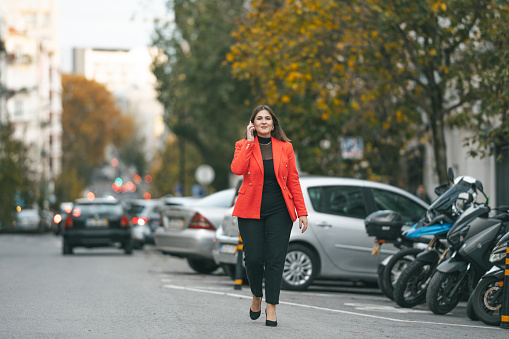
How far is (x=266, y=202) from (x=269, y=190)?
11cm

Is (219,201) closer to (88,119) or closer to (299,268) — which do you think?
(299,268)

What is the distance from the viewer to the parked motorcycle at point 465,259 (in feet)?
35.7

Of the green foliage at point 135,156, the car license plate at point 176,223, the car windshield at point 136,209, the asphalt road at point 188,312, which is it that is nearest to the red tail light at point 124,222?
the car windshield at point 136,209

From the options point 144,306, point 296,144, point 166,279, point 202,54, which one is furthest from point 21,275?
point 202,54

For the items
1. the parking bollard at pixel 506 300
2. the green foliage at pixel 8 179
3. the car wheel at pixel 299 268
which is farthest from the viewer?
the green foliage at pixel 8 179

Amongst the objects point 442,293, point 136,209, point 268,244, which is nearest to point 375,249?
point 442,293

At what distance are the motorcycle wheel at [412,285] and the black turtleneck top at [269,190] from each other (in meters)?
3.24

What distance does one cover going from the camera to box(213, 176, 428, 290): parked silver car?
1441cm

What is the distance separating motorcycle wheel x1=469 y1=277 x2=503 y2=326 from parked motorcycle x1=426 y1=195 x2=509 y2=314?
1.93ft

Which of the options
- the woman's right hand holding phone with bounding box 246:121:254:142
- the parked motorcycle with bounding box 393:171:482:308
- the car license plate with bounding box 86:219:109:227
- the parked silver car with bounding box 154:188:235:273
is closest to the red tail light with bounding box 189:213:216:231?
the parked silver car with bounding box 154:188:235:273

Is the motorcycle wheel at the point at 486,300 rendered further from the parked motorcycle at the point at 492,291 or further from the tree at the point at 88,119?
the tree at the point at 88,119

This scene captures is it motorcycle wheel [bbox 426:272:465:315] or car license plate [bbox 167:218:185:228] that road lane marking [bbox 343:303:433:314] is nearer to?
motorcycle wheel [bbox 426:272:465:315]

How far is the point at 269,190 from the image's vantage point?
9.15 metres

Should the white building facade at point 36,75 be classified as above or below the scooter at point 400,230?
above
